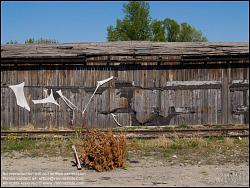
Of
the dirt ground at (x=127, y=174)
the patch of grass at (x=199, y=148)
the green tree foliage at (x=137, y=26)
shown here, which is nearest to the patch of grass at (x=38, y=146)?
the dirt ground at (x=127, y=174)

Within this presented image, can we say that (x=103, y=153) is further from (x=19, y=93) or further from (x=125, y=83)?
(x=19, y=93)

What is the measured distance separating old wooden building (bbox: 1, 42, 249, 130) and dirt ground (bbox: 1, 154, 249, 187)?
549cm

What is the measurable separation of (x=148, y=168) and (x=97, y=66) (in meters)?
7.00

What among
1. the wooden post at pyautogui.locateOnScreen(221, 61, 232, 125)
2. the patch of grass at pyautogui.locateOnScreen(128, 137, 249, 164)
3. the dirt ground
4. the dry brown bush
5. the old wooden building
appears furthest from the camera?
the wooden post at pyautogui.locateOnScreen(221, 61, 232, 125)

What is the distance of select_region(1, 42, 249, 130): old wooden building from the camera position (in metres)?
16.0

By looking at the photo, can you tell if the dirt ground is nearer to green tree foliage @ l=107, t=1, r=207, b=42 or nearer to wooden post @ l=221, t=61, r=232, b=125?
wooden post @ l=221, t=61, r=232, b=125

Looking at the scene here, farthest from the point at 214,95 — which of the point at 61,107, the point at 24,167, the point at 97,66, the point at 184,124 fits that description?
the point at 24,167

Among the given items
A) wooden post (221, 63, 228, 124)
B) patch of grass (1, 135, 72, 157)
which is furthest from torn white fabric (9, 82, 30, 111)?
wooden post (221, 63, 228, 124)

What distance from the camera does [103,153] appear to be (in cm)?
955

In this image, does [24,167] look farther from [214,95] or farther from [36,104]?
[214,95]

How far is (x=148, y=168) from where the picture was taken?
9.72 m

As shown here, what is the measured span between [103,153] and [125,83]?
671cm

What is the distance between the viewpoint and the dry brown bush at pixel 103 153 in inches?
373

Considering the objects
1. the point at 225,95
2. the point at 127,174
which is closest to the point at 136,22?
the point at 225,95
